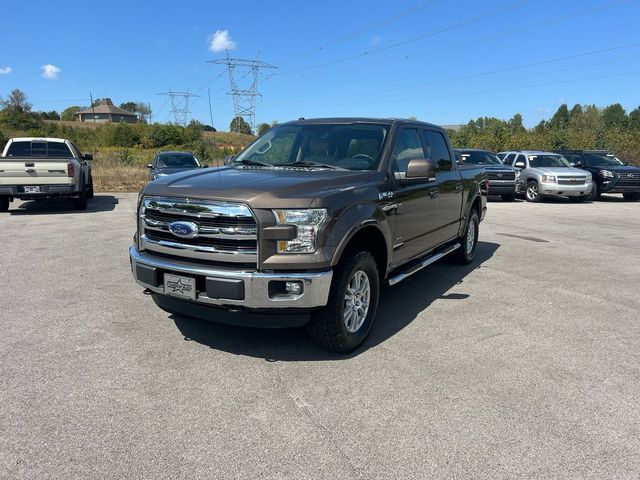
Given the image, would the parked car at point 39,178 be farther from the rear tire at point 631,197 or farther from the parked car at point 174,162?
the rear tire at point 631,197

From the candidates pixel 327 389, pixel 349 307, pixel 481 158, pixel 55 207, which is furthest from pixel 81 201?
pixel 481 158

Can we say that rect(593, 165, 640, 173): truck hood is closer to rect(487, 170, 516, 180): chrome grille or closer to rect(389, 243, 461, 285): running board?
rect(487, 170, 516, 180): chrome grille

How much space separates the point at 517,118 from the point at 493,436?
371 ft

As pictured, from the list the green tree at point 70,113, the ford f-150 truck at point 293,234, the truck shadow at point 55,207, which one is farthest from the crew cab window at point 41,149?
the green tree at point 70,113

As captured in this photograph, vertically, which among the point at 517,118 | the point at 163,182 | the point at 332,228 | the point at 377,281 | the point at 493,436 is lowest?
the point at 493,436

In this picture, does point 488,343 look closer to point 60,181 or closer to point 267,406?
point 267,406

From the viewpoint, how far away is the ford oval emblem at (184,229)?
366 cm

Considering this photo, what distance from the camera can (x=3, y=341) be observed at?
4.17 meters

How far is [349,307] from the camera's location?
13.1 ft

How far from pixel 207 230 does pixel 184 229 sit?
212 mm

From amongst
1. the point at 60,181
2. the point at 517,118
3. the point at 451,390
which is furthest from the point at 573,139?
the point at 517,118

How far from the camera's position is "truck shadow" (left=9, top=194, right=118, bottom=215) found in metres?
12.7

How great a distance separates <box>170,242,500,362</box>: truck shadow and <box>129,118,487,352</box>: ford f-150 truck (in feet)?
0.89

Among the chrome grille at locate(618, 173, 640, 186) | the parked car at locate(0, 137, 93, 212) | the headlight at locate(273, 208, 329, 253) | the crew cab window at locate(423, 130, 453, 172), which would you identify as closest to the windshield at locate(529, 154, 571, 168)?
the chrome grille at locate(618, 173, 640, 186)
